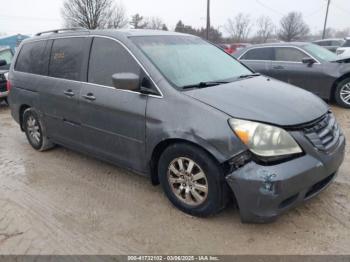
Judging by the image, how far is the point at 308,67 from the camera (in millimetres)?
7438

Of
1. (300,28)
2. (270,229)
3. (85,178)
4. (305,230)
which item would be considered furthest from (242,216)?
(300,28)

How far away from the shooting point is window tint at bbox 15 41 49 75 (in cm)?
465

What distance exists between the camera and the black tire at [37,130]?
4.88 metres

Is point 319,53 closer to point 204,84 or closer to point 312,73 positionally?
point 312,73

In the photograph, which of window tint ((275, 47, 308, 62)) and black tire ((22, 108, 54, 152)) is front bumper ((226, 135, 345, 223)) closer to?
black tire ((22, 108, 54, 152))

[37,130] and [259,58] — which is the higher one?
[259,58]

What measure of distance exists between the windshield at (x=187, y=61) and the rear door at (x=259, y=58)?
14.0ft

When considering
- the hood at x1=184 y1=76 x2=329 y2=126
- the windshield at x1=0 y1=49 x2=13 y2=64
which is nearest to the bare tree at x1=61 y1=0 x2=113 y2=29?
the windshield at x1=0 y1=49 x2=13 y2=64

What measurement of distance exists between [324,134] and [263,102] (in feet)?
2.03

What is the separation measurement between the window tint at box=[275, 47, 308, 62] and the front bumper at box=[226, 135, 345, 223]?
551cm

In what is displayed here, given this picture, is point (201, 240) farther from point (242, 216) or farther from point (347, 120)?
point (347, 120)

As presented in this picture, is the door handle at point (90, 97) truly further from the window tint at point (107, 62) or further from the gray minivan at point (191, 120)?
the window tint at point (107, 62)

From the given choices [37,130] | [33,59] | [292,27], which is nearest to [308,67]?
[33,59]

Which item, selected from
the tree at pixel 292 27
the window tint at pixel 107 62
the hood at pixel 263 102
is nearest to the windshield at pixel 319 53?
the hood at pixel 263 102
